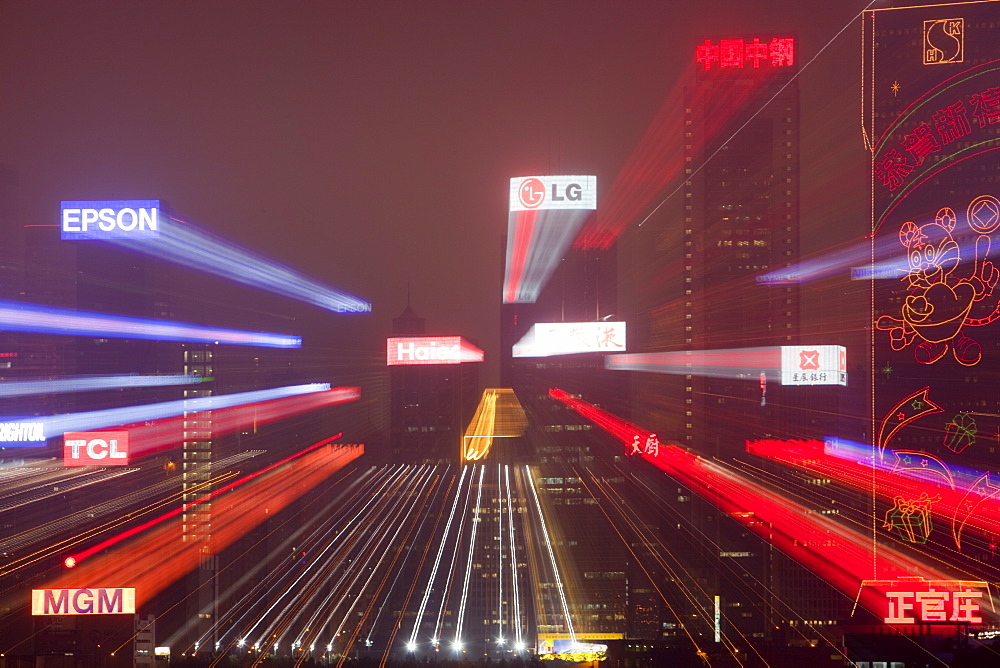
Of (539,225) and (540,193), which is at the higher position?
(540,193)

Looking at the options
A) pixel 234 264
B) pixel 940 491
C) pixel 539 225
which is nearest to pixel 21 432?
pixel 234 264

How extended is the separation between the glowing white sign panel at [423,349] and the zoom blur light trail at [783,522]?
439 centimetres

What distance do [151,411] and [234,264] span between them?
3.14 meters

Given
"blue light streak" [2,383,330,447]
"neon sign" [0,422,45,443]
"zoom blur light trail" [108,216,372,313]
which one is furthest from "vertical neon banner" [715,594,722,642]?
"blue light streak" [2,383,330,447]

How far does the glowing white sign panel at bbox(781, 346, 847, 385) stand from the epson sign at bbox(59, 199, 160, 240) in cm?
991

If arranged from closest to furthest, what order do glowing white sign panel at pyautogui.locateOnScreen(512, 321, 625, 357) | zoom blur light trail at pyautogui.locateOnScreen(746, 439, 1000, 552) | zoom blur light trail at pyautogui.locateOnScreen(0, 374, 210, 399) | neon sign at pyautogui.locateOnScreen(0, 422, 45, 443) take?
1. zoom blur light trail at pyautogui.locateOnScreen(746, 439, 1000, 552)
2. neon sign at pyautogui.locateOnScreen(0, 422, 45, 443)
3. glowing white sign panel at pyautogui.locateOnScreen(512, 321, 625, 357)
4. zoom blur light trail at pyautogui.locateOnScreen(0, 374, 210, 399)

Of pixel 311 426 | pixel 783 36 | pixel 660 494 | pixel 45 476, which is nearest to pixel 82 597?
pixel 45 476

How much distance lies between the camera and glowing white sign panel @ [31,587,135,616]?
6.48m

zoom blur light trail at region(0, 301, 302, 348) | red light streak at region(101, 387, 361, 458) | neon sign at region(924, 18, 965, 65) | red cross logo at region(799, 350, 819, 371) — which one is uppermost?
neon sign at region(924, 18, 965, 65)

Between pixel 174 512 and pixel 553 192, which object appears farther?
pixel 174 512

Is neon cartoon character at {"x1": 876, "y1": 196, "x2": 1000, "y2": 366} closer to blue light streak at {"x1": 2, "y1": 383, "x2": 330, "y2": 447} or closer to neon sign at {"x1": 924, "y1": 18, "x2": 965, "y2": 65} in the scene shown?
neon sign at {"x1": 924, "y1": 18, "x2": 965, "y2": 65}

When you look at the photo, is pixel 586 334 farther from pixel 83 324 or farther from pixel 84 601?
pixel 83 324

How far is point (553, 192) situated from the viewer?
9172mm

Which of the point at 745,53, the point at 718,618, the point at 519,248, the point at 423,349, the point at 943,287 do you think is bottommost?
the point at 718,618
